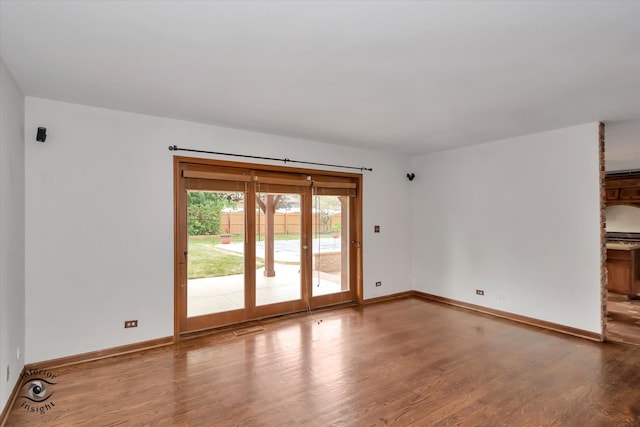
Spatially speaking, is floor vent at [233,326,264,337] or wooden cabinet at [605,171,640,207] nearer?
floor vent at [233,326,264,337]

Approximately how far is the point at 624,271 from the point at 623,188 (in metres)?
1.94

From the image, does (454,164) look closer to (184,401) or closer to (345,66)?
(345,66)

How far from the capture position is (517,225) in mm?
4695

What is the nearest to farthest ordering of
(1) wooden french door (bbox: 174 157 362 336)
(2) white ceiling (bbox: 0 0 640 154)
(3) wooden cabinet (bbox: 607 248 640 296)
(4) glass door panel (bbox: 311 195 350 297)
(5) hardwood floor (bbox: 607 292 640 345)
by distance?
(2) white ceiling (bbox: 0 0 640 154)
(5) hardwood floor (bbox: 607 292 640 345)
(1) wooden french door (bbox: 174 157 362 336)
(4) glass door panel (bbox: 311 195 350 297)
(3) wooden cabinet (bbox: 607 248 640 296)

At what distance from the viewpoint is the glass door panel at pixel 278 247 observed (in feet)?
15.2

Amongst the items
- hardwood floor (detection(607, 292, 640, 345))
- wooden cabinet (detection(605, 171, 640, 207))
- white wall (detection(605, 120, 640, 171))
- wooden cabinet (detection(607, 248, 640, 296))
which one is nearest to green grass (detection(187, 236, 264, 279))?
hardwood floor (detection(607, 292, 640, 345))

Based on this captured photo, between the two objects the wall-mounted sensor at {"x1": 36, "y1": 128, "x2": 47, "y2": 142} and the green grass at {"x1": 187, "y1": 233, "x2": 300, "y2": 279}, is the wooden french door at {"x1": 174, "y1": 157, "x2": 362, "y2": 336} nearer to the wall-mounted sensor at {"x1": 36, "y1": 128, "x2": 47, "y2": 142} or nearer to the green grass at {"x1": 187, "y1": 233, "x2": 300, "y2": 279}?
the green grass at {"x1": 187, "y1": 233, "x2": 300, "y2": 279}

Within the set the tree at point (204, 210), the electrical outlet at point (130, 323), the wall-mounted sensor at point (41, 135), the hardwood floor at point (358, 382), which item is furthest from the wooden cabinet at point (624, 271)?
the wall-mounted sensor at point (41, 135)

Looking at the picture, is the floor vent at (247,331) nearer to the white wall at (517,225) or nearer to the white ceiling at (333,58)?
the white ceiling at (333,58)

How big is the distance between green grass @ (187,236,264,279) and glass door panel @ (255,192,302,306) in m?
0.34

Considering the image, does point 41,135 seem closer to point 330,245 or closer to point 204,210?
point 204,210

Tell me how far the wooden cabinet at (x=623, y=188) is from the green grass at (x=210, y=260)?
748 cm

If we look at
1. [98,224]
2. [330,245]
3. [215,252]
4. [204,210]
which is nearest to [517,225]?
[330,245]

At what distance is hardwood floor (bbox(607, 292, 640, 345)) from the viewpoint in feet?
13.0
